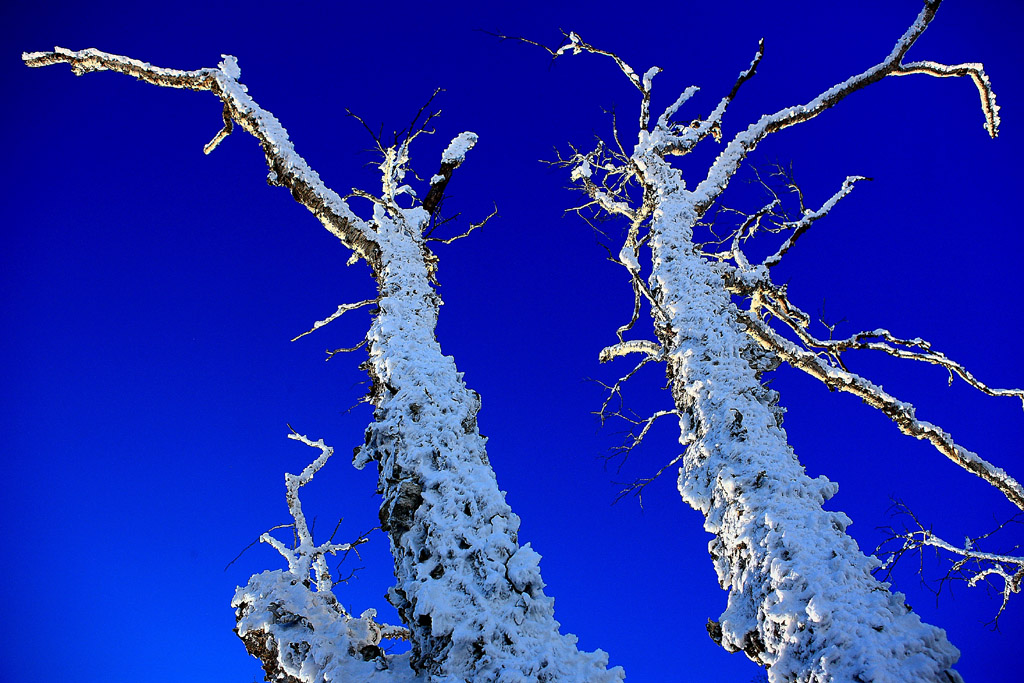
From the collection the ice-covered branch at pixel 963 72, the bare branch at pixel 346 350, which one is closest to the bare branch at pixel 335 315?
the bare branch at pixel 346 350

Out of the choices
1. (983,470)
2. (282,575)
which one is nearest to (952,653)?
(983,470)

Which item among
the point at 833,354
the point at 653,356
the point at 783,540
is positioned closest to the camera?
the point at 783,540

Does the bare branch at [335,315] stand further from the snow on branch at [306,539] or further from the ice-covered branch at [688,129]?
the ice-covered branch at [688,129]

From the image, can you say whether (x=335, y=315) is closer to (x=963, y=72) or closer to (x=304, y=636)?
(x=304, y=636)

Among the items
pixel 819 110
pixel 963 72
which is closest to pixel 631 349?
pixel 819 110

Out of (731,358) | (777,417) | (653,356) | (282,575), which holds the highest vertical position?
(653,356)

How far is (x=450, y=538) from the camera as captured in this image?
2.13 metres

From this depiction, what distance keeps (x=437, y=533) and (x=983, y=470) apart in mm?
3376

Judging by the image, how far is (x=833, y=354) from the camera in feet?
14.4

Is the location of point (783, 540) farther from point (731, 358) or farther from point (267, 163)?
point (267, 163)

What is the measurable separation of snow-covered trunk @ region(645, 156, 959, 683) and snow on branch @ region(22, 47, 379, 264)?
8.68 feet

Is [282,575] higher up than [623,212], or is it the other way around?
[623,212]

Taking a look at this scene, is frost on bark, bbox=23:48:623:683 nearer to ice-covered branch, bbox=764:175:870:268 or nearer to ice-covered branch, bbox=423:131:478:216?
ice-covered branch, bbox=423:131:478:216

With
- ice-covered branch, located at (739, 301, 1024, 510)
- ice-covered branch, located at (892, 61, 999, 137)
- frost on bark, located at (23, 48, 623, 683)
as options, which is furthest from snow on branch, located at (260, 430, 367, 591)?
ice-covered branch, located at (892, 61, 999, 137)
